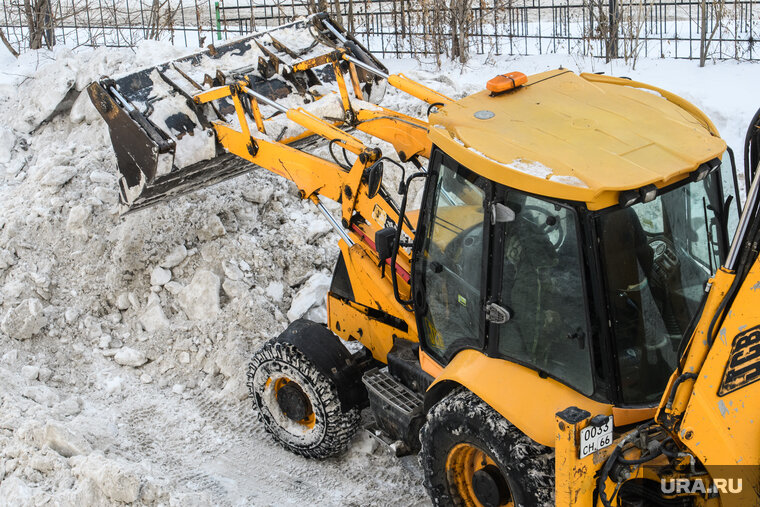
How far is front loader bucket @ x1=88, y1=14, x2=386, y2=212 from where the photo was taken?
5.53 meters

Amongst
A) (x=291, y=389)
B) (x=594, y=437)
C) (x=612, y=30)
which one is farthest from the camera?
(x=612, y=30)

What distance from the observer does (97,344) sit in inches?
244

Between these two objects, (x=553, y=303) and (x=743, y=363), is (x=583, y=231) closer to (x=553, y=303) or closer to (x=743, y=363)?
(x=553, y=303)

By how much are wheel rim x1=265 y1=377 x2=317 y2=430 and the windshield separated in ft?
7.22

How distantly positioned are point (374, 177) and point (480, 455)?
1.45 meters

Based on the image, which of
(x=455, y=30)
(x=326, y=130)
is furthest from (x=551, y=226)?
(x=455, y=30)

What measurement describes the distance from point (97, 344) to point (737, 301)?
187 inches

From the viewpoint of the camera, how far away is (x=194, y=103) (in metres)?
5.76

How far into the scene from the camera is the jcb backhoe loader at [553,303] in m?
2.88

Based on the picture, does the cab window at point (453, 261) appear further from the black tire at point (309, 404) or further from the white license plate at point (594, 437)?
the black tire at point (309, 404)

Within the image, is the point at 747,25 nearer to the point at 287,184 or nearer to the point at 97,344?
→ the point at 287,184

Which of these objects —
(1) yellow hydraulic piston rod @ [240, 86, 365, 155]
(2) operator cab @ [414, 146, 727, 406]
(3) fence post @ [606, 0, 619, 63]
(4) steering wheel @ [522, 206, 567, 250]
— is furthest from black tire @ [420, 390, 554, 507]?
(3) fence post @ [606, 0, 619, 63]

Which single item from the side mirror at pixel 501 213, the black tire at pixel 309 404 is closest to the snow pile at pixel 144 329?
the black tire at pixel 309 404

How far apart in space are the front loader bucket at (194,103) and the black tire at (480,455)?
2.59 m
